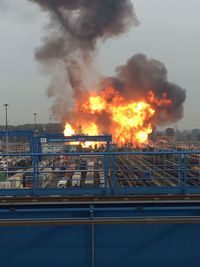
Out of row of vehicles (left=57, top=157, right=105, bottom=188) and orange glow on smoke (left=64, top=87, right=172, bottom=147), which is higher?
orange glow on smoke (left=64, top=87, right=172, bottom=147)

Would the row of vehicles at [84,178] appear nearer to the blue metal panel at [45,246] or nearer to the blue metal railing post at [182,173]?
the blue metal railing post at [182,173]

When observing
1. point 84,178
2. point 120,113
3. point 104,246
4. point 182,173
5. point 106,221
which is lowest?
point 84,178

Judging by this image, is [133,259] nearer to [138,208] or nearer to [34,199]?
[138,208]

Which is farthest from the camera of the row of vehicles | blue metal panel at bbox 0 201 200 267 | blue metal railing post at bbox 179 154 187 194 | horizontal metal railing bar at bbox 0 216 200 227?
the row of vehicles

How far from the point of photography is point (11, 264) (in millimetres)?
5105

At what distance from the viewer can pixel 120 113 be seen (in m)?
57.8

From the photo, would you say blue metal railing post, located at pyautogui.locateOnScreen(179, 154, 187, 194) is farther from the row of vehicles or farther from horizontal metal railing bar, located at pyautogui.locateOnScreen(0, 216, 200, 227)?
horizontal metal railing bar, located at pyautogui.locateOnScreen(0, 216, 200, 227)

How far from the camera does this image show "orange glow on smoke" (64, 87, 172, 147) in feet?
185

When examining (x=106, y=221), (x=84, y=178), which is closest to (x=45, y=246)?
(x=106, y=221)

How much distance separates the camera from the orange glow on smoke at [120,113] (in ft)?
185

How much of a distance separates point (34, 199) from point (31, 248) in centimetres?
105

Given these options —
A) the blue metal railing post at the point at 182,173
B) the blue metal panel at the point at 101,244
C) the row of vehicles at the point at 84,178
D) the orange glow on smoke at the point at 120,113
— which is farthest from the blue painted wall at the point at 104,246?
the orange glow on smoke at the point at 120,113

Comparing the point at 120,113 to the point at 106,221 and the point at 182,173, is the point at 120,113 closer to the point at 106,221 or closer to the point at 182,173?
the point at 182,173

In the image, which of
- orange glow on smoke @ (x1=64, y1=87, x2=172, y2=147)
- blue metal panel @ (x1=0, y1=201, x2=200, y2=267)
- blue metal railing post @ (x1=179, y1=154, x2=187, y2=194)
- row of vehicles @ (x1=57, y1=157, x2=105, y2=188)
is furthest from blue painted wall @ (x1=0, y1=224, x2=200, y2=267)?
orange glow on smoke @ (x1=64, y1=87, x2=172, y2=147)
